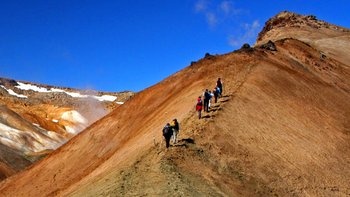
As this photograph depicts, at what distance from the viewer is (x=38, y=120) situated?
404ft

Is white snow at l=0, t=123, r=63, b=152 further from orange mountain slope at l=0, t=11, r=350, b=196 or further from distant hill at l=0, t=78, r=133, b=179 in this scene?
orange mountain slope at l=0, t=11, r=350, b=196

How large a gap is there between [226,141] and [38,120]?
9872 cm

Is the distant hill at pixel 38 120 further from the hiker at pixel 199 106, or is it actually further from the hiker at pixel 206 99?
the hiker at pixel 199 106

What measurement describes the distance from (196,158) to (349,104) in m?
26.7

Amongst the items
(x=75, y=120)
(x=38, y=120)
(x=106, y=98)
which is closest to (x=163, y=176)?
(x=38, y=120)

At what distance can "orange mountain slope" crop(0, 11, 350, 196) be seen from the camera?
26.3m

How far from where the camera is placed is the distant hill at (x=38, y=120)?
8566 cm

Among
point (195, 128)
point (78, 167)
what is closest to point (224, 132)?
point (195, 128)

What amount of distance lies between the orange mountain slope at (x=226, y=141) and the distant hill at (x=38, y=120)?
1135 inches

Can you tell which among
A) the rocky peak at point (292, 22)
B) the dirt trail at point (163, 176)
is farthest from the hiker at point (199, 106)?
the rocky peak at point (292, 22)

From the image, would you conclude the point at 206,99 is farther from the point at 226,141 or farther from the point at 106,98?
the point at 106,98

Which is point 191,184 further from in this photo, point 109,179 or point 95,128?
point 95,128

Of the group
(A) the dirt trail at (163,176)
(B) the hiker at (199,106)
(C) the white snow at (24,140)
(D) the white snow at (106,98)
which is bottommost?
(A) the dirt trail at (163,176)

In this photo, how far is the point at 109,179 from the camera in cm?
2616
